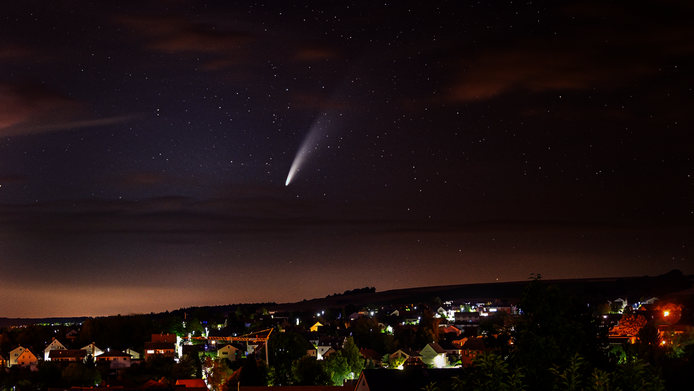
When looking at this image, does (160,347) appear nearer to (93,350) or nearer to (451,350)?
(93,350)

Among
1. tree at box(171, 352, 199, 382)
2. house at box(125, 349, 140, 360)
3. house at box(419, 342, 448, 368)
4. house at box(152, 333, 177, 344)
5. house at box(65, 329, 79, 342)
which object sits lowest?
house at box(419, 342, 448, 368)

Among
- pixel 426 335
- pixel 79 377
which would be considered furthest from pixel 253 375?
pixel 426 335

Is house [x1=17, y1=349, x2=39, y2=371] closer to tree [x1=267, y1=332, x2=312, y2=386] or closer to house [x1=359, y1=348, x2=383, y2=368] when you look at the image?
tree [x1=267, y1=332, x2=312, y2=386]

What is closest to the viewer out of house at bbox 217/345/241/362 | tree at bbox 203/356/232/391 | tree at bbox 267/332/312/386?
tree at bbox 203/356/232/391

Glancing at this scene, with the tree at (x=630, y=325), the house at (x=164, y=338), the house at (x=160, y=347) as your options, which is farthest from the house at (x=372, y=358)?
the house at (x=164, y=338)

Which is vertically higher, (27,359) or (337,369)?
(27,359)

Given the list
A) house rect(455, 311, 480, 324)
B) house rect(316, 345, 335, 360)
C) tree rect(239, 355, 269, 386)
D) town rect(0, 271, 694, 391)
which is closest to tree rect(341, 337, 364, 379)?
town rect(0, 271, 694, 391)

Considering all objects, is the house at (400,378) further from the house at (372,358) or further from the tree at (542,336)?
the house at (372,358)
